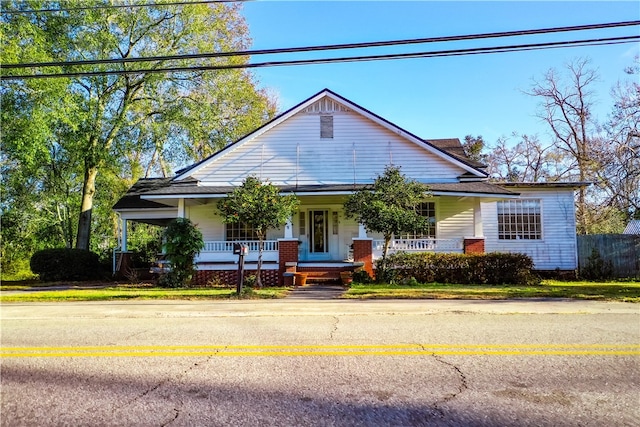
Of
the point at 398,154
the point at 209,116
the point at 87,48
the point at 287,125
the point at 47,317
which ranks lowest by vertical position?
the point at 47,317

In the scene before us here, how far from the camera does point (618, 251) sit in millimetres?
19047

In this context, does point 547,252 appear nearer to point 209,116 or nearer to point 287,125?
point 287,125

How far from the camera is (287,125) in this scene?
19562 millimetres

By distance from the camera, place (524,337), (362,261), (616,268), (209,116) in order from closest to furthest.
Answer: (524,337) < (362,261) < (616,268) < (209,116)

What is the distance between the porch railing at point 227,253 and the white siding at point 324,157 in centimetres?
266

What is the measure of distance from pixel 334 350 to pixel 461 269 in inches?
437

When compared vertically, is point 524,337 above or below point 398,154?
below

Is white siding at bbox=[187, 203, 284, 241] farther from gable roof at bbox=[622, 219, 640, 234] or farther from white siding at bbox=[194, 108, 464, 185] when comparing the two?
gable roof at bbox=[622, 219, 640, 234]

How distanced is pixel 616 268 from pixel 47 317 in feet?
67.6

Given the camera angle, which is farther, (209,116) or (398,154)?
(209,116)

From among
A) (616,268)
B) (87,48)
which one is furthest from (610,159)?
(87,48)

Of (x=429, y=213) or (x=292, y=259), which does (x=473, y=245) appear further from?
(x=292, y=259)

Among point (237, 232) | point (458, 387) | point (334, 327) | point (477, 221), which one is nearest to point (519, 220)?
point (477, 221)

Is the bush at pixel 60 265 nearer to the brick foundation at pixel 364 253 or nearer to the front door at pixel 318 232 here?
the front door at pixel 318 232
